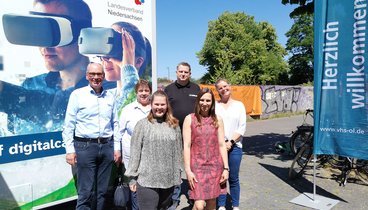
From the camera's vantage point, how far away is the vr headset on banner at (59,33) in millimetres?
3342

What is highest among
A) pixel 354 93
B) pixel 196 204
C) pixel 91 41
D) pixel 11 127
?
pixel 91 41

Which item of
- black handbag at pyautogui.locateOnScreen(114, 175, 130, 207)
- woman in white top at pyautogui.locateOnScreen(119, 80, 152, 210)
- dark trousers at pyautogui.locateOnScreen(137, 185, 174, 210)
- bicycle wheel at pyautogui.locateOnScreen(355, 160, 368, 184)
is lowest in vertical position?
bicycle wheel at pyautogui.locateOnScreen(355, 160, 368, 184)

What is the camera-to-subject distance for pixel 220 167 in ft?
11.1

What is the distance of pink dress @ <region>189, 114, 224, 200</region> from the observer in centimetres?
328

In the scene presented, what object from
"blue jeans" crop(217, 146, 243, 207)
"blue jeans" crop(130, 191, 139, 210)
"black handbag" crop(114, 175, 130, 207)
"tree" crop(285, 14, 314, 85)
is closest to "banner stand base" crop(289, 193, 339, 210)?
"blue jeans" crop(217, 146, 243, 207)

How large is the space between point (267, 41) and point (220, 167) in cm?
4852

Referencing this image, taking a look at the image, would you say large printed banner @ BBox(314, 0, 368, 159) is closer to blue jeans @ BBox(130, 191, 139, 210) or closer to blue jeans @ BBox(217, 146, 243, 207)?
blue jeans @ BBox(217, 146, 243, 207)

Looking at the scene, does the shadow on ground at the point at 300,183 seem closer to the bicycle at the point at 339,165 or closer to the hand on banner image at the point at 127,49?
the bicycle at the point at 339,165

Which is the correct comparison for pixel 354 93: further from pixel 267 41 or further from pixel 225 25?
pixel 267 41

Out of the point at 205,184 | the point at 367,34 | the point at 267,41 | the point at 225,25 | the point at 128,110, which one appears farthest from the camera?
the point at 267,41

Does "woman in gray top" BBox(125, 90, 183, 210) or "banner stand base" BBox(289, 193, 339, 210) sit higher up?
"woman in gray top" BBox(125, 90, 183, 210)

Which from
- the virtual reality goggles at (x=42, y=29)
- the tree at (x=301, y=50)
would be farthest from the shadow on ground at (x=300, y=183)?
the tree at (x=301, y=50)

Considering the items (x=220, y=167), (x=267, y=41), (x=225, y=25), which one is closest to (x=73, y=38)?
(x=220, y=167)

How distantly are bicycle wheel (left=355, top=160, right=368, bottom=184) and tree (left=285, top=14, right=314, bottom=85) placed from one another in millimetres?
43707
